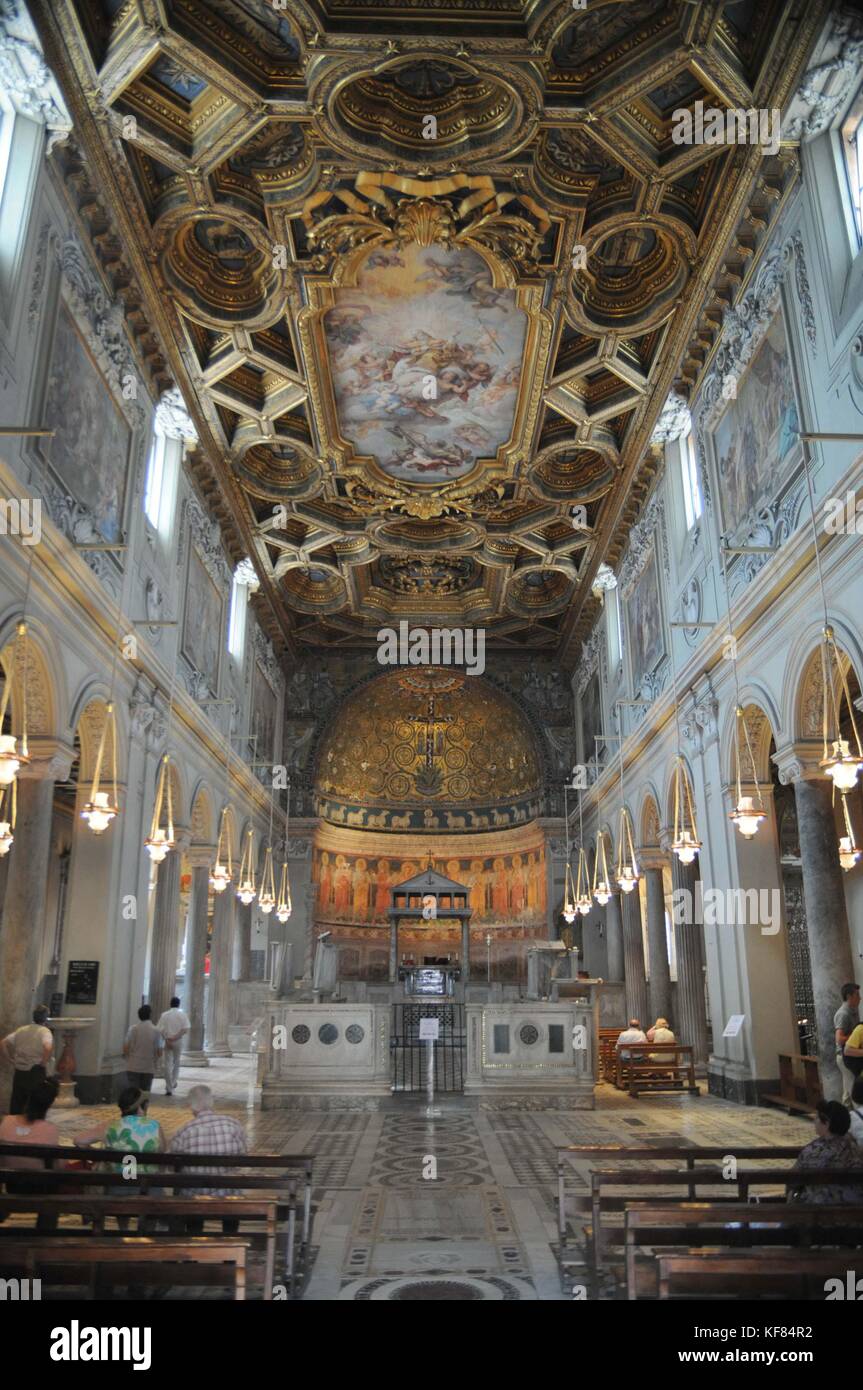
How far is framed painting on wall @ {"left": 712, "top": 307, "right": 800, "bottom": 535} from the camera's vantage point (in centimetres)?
1273

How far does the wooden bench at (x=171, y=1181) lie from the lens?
18.6 feet

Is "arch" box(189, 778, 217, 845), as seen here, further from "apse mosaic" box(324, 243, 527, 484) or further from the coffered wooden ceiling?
"apse mosaic" box(324, 243, 527, 484)

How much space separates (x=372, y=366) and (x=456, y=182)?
489cm

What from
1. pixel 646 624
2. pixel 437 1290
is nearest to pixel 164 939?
pixel 646 624

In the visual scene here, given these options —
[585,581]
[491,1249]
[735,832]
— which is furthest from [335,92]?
[585,581]

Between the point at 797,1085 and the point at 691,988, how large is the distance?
188 inches

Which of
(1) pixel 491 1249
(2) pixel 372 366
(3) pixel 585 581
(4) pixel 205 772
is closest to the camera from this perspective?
(1) pixel 491 1249

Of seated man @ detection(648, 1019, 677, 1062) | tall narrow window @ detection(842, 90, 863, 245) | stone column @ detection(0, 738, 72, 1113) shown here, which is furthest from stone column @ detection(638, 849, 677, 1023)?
tall narrow window @ detection(842, 90, 863, 245)

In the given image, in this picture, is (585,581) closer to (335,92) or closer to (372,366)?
(372,366)

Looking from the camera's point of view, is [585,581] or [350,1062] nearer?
[350,1062]

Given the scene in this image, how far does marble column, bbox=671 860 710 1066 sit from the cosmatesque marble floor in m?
1.99

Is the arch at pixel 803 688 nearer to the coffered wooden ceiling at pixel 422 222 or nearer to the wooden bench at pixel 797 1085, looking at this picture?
the wooden bench at pixel 797 1085

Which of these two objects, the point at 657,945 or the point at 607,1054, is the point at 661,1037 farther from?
the point at 657,945
